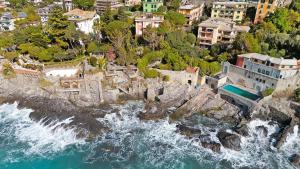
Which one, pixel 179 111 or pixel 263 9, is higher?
pixel 263 9

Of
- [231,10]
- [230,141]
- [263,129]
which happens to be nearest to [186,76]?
[263,129]

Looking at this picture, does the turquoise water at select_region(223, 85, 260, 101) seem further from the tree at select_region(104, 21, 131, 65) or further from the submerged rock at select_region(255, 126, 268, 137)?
the tree at select_region(104, 21, 131, 65)

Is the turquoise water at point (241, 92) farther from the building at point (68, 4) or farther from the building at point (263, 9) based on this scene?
the building at point (68, 4)

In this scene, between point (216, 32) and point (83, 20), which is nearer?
point (216, 32)

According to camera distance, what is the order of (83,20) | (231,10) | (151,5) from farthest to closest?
(151,5), (231,10), (83,20)

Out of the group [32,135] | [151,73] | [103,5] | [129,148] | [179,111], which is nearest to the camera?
[129,148]

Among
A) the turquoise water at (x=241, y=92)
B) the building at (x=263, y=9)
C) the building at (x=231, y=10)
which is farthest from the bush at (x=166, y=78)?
the building at (x=263, y=9)

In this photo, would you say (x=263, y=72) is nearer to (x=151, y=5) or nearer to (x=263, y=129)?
(x=263, y=129)
